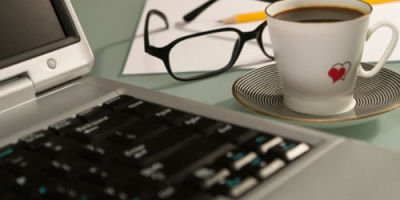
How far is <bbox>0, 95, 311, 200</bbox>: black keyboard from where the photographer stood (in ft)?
1.12

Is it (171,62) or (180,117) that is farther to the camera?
(171,62)

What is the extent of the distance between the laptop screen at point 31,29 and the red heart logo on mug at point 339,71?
0.84ft

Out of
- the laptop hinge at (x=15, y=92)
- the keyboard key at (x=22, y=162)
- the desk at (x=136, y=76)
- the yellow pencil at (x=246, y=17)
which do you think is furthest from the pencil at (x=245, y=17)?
the keyboard key at (x=22, y=162)

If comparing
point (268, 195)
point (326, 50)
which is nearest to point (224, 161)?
point (268, 195)

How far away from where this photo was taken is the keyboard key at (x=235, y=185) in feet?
1.09

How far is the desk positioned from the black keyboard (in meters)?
0.15

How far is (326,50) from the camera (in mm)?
511

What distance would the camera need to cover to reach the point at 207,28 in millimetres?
817

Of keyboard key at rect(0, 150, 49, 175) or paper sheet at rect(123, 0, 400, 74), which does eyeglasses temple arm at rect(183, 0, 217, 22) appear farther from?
keyboard key at rect(0, 150, 49, 175)

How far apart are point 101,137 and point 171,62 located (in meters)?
0.30

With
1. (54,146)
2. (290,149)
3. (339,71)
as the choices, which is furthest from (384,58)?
(54,146)

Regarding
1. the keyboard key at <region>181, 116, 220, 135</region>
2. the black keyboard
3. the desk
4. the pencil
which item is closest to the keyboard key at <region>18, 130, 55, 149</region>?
the black keyboard

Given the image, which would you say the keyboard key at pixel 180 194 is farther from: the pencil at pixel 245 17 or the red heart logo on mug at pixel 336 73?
the pencil at pixel 245 17

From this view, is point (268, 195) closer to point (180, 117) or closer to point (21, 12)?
point (180, 117)
